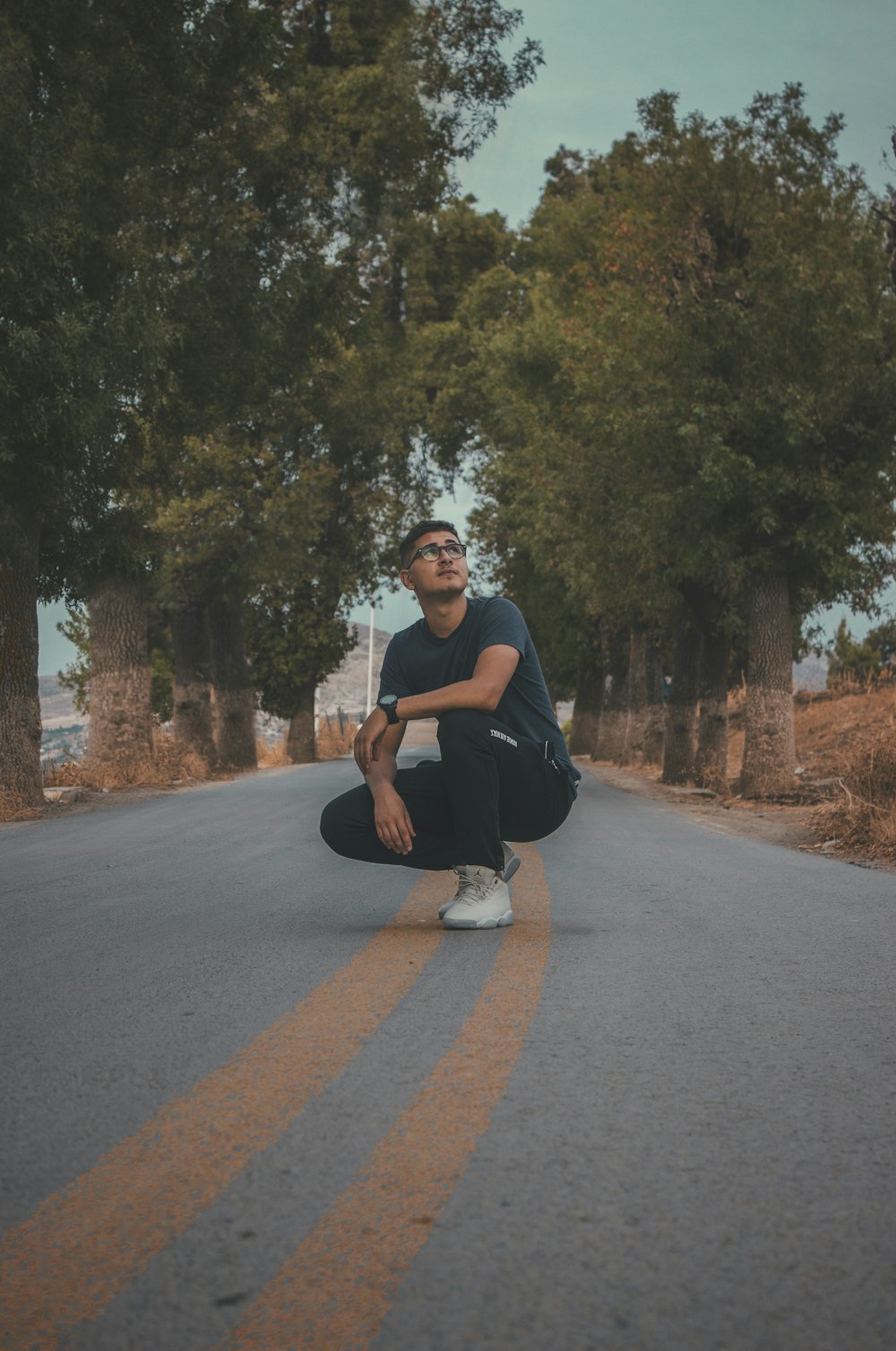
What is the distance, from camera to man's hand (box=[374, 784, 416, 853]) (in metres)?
5.52

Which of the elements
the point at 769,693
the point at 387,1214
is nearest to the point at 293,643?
the point at 769,693

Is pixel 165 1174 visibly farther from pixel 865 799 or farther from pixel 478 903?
pixel 865 799

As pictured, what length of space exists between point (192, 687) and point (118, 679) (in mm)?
6754

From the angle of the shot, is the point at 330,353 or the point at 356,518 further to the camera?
the point at 356,518

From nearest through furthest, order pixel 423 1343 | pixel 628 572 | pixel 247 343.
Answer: pixel 423 1343
pixel 247 343
pixel 628 572

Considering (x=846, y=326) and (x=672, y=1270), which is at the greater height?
(x=846, y=326)

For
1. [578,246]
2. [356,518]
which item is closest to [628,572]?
[578,246]

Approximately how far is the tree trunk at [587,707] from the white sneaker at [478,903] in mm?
34069

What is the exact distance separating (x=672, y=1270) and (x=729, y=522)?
1780 centimetres

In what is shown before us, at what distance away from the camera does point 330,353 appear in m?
22.7

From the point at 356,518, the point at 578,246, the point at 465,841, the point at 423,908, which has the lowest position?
the point at 423,908

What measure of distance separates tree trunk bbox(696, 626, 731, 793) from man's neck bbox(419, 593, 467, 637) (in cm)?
1645

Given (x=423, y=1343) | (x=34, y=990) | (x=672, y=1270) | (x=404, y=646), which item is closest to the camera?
(x=423, y=1343)

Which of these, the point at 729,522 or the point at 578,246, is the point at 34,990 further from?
the point at 578,246
